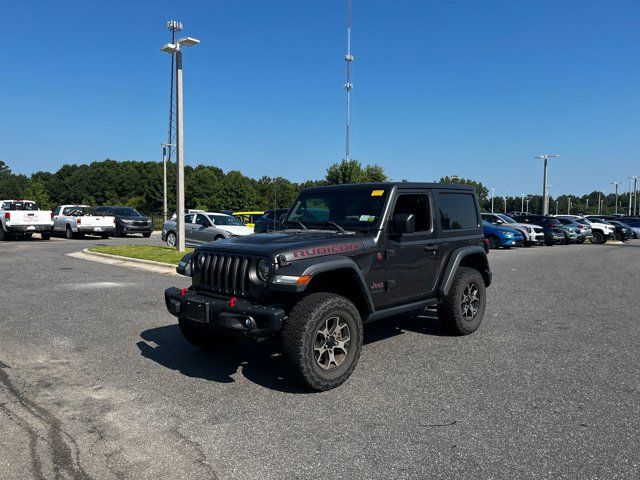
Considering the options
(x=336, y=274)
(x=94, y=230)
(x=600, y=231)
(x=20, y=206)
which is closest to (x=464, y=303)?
(x=336, y=274)

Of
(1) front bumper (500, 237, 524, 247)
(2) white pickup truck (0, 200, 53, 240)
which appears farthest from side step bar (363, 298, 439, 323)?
(2) white pickup truck (0, 200, 53, 240)

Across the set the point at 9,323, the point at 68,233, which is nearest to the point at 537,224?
the point at 68,233

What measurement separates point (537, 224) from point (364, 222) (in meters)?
25.2

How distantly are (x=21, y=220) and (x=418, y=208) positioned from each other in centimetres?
2237

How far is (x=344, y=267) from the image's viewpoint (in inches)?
184

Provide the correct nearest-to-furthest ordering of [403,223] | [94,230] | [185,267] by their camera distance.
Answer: [403,223] < [185,267] < [94,230]

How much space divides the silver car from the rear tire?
43.2 feet

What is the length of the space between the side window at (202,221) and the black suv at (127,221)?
28.1 feet

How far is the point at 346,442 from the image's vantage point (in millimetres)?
3551

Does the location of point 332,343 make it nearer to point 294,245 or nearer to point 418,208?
point 294,245

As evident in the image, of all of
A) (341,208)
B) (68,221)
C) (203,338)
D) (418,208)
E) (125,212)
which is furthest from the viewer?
(125,212)

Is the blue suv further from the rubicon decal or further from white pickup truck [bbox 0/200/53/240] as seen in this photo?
white pickup truck [bbox 0/200/53/240]

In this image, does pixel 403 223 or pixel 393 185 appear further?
pixel 393 185

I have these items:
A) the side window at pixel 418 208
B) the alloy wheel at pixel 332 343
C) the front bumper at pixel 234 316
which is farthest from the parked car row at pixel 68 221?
the alloy wheel at pixel 332 343
